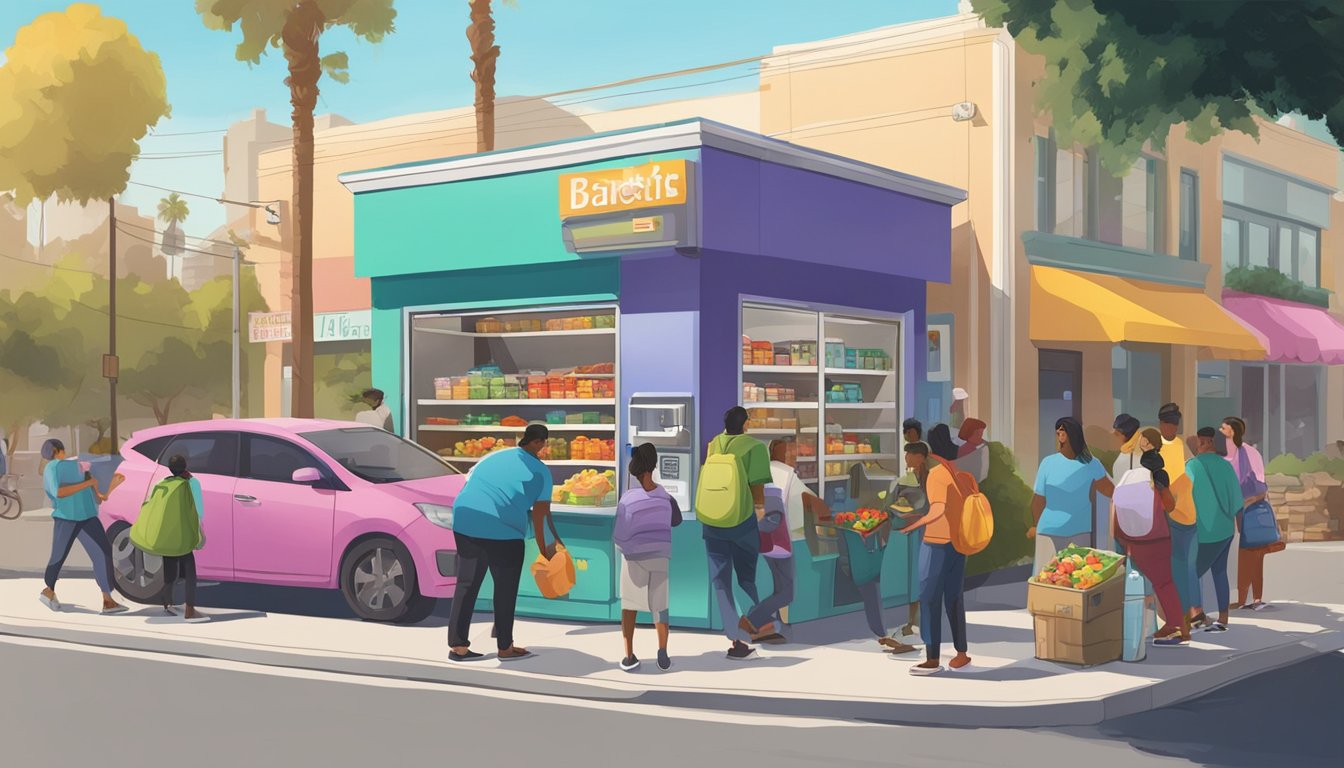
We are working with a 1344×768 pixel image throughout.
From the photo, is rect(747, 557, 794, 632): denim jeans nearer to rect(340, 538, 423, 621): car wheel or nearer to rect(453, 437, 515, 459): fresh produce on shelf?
rect(340, 538, 423, 621): car wheel

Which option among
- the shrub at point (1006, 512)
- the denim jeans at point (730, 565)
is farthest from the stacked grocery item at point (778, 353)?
the denim jeans at point (730, 565)

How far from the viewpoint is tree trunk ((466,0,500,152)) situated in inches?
1030

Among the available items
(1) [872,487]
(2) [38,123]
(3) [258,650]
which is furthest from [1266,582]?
(2) [38,123]

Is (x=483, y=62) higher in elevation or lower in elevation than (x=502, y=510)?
higher

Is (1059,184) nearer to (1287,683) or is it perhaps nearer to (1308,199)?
(1287,683)

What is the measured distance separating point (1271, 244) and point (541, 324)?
24689 mm

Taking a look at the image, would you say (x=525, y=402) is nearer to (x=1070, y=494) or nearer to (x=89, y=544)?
(x=89, y=544)

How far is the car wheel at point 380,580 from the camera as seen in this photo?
13.1m

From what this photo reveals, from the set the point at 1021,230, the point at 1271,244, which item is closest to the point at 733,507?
the point at 1021,230

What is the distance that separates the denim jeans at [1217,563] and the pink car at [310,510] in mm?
6709

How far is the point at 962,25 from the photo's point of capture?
21.7m

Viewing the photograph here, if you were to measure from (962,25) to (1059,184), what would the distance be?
3079mm

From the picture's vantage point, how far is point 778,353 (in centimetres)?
1457

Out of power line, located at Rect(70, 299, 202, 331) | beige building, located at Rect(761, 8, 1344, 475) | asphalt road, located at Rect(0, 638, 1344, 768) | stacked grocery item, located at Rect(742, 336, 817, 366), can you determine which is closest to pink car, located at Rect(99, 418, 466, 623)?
asphalt road, located at Rect(0, 638, 1344, 768)
